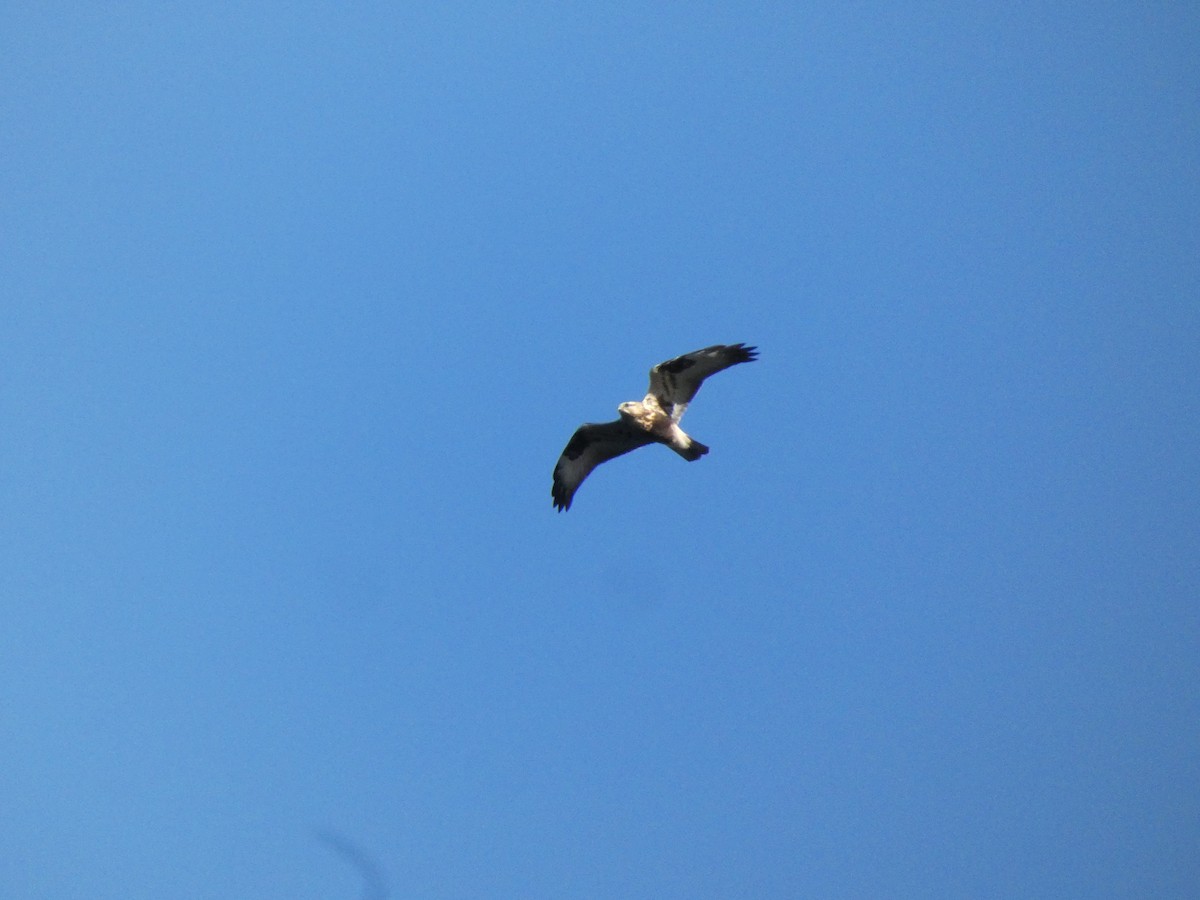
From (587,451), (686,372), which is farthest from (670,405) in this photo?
(587,451)

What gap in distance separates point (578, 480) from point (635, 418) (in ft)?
7.46

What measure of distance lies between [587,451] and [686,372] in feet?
8.12


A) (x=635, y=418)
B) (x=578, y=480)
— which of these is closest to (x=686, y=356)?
(x=635, y=418)

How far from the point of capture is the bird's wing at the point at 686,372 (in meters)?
14.7

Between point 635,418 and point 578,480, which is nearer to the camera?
point 635,418

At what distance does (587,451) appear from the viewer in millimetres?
16516

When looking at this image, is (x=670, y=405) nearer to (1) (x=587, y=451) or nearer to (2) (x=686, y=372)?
(2) (x=686, y=372)

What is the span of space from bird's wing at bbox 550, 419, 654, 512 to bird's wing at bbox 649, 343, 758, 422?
703 mm

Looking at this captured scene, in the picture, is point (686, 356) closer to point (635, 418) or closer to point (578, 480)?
point (635, 418)

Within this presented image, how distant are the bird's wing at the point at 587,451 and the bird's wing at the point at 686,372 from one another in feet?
2.31

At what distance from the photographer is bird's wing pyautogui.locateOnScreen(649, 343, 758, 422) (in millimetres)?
14737

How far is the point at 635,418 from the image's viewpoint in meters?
14.9

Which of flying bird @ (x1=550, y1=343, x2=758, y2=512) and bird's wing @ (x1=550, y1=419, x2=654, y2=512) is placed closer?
flying bird @ (x1=550, y1=343, x2=758, y2=512)

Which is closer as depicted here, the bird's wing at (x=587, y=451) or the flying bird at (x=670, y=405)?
the flying bird at (x=670, y=405)
